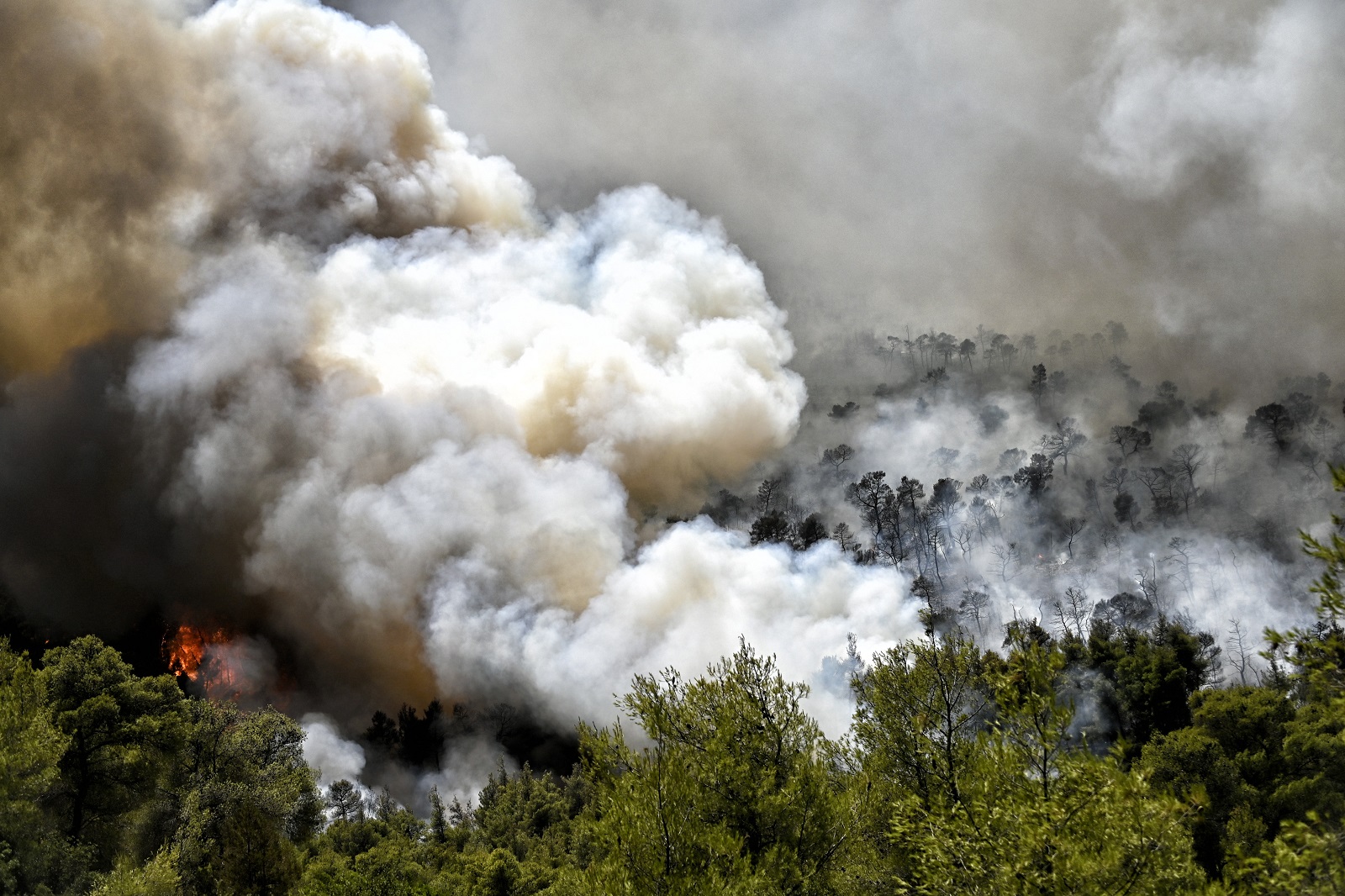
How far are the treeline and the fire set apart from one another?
185 ft

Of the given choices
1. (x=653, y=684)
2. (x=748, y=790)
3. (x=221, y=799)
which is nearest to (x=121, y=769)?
(x=221, y=799)

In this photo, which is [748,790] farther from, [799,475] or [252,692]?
[799,475]

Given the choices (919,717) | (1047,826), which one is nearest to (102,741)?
(919,717)

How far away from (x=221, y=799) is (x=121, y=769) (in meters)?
4.42

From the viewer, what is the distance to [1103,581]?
127m

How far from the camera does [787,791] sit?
70.0ft

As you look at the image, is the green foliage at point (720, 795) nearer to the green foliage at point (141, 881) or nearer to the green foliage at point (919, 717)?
the green foliage at point (919, 717)

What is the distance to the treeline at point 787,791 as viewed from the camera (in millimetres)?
15305

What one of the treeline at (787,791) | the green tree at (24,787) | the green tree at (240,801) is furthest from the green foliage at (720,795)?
the green tree at (240,801)

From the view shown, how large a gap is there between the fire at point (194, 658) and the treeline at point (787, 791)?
56.3m

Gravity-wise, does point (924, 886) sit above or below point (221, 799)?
below

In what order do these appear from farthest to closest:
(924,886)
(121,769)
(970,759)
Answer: (121,769)
(970,759)
(924,886)

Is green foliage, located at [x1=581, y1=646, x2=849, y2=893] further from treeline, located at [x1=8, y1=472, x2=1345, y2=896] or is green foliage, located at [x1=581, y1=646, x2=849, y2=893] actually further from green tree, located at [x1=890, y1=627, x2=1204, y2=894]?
green tree, located at [x1=890, y1=627, x2=1204, y2=894]

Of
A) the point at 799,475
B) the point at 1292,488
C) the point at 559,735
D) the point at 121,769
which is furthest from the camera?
the point at 799,475
